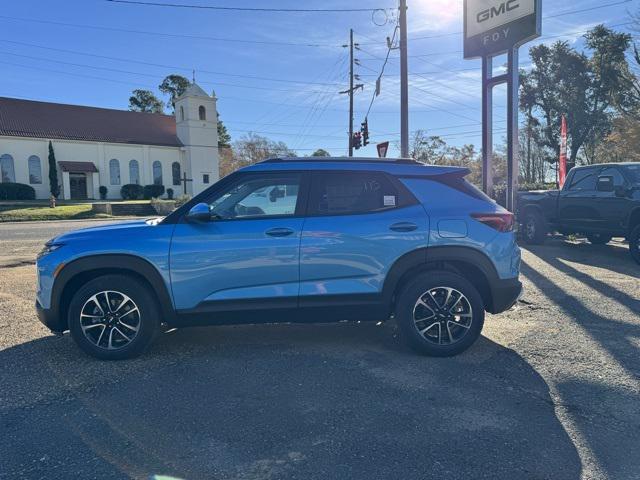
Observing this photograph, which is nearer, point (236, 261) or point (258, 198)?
point (236, 261)

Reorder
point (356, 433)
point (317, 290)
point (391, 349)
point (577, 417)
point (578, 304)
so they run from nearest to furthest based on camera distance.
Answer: point (356, 433) < point (577, 417) < point (317, 290) < point (391, 349) < point (578, 304)

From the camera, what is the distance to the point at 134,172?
5084 cm

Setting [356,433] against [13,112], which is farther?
[13,112]

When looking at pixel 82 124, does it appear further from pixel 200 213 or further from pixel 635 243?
pixel 200 213

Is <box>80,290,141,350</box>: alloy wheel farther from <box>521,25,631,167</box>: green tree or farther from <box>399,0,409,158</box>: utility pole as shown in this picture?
<box>521,25,631,167</box>: green tree

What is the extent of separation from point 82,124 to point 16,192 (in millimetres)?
11687

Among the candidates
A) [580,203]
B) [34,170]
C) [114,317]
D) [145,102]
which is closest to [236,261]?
[114,317]

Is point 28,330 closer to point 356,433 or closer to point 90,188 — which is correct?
point 356,433

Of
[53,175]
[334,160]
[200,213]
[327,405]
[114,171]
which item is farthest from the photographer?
[114,171]

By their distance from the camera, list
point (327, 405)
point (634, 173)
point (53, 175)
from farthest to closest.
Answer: point (53, 175), point (634, 173), point (327, 405)

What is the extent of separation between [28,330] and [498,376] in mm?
4996

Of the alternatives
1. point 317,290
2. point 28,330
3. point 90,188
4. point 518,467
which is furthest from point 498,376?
point 90,188

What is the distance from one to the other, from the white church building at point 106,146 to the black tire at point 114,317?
47062 mm

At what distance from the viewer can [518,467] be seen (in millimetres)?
2791
